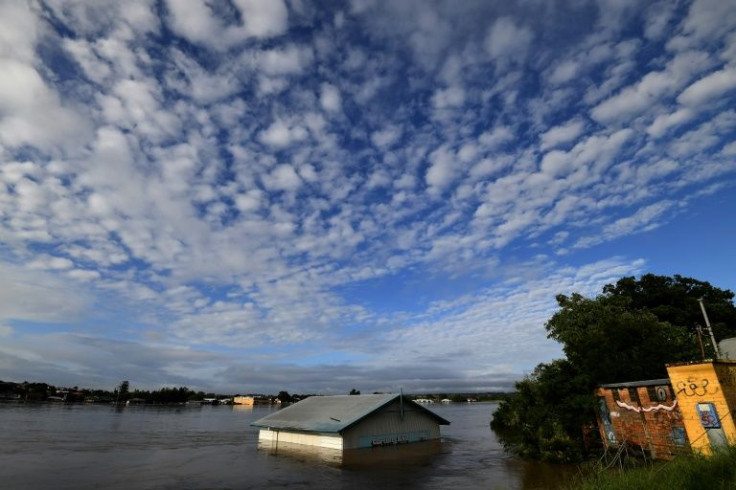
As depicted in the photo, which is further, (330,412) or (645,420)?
(330,412)

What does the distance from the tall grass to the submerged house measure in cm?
2319

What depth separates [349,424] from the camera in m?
32.7

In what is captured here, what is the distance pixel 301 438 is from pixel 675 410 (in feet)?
94.9

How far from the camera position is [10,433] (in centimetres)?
4888

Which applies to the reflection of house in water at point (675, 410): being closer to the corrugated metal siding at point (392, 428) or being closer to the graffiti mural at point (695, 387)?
the graffiti mural at point (695, 387)

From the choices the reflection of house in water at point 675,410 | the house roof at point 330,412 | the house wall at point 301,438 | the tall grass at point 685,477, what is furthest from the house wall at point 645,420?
the house wall at point 301,438

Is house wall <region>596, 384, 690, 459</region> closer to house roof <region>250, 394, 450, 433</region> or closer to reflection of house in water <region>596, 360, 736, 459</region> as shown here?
reflection of house in water <region>596, 360, 736, 459</region>

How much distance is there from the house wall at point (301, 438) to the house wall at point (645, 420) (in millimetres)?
19591

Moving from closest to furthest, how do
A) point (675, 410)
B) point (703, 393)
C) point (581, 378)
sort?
point (703, 393)
point (675, 410)
point (581, 378)

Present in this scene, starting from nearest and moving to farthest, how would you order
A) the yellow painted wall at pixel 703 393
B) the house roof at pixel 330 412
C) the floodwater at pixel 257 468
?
the yellow painted wall at pixel 703 393, the floodwater at pixel 257 468, the house roof at pixel 330 412

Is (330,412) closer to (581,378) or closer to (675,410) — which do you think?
(581,378)

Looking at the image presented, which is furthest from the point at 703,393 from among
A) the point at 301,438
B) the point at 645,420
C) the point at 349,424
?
the point at 301,438

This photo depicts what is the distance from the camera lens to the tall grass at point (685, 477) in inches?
422

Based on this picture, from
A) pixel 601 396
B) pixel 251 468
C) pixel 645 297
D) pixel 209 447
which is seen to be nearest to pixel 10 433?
pixel 209 447
